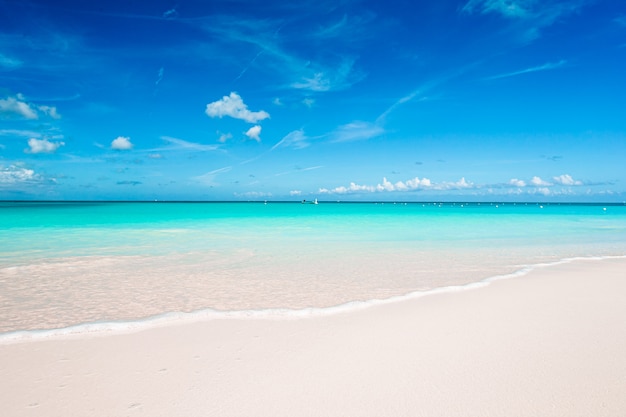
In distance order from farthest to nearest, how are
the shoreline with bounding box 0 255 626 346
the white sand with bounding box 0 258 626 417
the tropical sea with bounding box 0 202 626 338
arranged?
the tropical sea with bounding box 0 202 626 338
the shoreline with bounding box 0 255 626 346
the white sand with bounding box 0 258 626 417

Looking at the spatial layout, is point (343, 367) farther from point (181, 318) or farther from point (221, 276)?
point (221, 276)

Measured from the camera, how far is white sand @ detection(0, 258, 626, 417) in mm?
3594

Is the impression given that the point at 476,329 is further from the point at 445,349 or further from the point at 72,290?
the point at 72,290

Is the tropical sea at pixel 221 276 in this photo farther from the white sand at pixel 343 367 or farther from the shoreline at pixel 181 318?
the white sand at pixel 343 367

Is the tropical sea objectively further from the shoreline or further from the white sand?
the white sand

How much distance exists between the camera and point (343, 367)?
4387mm

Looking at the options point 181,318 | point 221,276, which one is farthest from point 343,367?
point 221,276

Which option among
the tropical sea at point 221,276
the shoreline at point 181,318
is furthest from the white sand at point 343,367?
the tropical sea at point 221,276

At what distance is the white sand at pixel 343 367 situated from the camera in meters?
3.59

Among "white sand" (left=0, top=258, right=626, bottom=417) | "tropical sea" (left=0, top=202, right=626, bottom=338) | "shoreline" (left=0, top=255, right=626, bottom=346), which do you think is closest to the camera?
"white sand" (left=0, top=258, right=626, bottom=417)

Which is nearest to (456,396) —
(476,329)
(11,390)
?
(476,329)

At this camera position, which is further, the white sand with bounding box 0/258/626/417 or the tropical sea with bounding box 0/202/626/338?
the tropical sea with bounding box 0/202/626/338

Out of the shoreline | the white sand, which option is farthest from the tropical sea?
the white sand

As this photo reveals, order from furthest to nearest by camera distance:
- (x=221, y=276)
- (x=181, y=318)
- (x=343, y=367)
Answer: (x=221, y=276)
(x=181, y=318)
(x=343, y=367)
